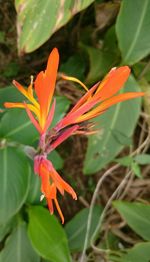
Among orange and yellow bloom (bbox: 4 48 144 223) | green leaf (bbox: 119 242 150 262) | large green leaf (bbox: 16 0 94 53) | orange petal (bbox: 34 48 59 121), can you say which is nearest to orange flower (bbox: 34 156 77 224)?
orange and yellow bloom (bbox: 4 48 144 223)

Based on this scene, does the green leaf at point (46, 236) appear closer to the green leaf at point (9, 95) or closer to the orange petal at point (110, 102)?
the green leaf at point (9, 95)

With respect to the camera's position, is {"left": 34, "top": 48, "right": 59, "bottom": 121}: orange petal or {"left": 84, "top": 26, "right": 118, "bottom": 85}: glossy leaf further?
{"left": 84, "top": 26, "right": 118, "bottom": 85}: glossy leaf

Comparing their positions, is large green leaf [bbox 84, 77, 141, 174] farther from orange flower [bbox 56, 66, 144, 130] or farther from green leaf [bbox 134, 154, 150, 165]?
orange flower [bbox 56, 66, 144, 130]

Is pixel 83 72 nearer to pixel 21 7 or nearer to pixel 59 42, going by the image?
pixel 59 42

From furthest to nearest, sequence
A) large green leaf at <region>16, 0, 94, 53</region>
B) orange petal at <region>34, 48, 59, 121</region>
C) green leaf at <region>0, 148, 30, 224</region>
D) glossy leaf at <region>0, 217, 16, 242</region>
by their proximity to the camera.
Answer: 1. glossy leaf at <region>0, 217, 16, 242</region>
2. green leaf at <region>0, 148, 30, 224</region>
3. large green leaf at <region>16, 0, 94, 53</region>
4. orange petal at <region>34, 48, 59, 121</region>

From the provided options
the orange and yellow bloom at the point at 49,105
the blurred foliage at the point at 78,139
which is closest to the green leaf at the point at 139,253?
the blurred foliage at the point at 78,139
